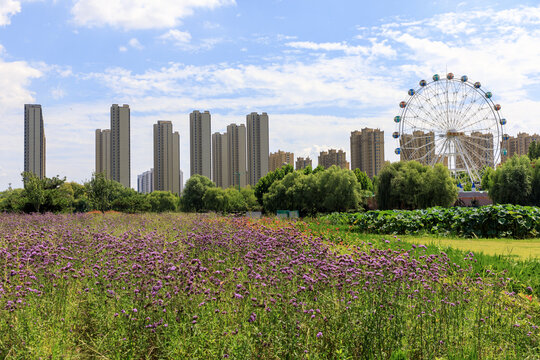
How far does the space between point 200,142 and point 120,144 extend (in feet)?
58.7

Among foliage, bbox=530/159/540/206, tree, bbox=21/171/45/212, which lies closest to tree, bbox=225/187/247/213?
tree, bbox=21/171/45/212

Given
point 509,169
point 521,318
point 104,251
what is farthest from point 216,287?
point 509,169

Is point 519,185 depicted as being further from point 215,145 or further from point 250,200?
point 215,145

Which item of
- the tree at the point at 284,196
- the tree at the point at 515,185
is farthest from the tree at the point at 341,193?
the tree at the point at 515,185

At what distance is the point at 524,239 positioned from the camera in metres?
12.4

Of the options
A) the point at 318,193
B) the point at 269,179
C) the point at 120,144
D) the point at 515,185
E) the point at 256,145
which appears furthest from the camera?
the point at 120,144

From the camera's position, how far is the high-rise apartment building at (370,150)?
99000mm

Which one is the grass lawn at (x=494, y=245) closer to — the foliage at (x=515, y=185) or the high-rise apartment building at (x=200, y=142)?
the foliage at (x=515, y=185)

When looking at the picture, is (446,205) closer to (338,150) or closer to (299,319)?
(299,319)

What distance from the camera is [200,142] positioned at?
3506 inches

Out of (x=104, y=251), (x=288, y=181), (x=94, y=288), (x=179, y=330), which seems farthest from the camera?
(x=288, y=181)

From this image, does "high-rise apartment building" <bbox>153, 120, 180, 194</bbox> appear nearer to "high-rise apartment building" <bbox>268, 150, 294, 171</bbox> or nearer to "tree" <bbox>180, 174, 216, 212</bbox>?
"high-rise apartment building" <bbox>268, 150, 294, 171</bbox>

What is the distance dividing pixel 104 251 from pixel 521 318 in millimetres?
5584

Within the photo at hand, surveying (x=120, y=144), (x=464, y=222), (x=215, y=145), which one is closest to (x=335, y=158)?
(x=215, y=145)
